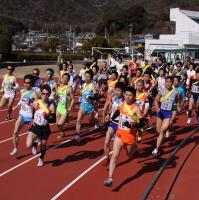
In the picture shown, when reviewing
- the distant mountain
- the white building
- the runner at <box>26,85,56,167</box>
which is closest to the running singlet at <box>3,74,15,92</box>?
the runner at <box>26,85,56,167</box>

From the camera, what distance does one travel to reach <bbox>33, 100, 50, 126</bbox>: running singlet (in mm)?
8828

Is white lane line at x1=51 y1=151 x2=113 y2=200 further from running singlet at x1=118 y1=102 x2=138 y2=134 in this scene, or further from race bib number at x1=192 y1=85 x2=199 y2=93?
race bib number at x1=192 y1=85 x2=199 y2=93

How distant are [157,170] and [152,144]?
2137mm

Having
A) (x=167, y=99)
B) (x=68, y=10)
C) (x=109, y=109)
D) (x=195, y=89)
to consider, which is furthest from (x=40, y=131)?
(x=68, y=10)

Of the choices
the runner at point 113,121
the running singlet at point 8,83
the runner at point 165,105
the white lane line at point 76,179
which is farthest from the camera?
the running singlet at point 8,83

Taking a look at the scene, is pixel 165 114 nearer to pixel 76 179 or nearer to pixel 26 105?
pixel 76 179

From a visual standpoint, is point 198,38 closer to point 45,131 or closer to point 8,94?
point 8,94

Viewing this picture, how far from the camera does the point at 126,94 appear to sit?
7996 millimetres

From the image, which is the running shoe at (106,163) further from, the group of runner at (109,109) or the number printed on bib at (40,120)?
the number printed on bib at (40,120)

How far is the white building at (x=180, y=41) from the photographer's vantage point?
4403 cm

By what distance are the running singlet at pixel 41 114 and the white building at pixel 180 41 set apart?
33.4 meters

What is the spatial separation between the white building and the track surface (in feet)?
103

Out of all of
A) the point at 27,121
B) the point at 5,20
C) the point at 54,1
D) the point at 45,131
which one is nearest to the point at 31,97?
the point at 27,121

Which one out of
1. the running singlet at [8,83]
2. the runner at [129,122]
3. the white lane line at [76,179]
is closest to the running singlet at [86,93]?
the white lane line at [76,179]
